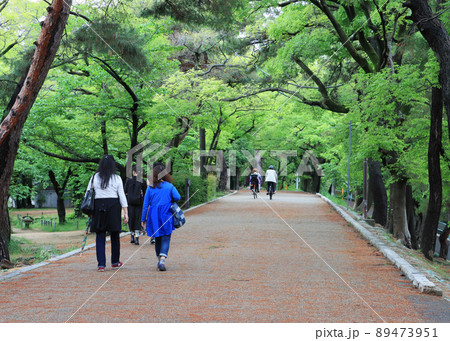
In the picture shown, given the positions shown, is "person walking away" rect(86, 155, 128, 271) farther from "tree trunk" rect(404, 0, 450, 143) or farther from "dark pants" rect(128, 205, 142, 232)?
"tree trunk" rect(404, 0, 450, 143)

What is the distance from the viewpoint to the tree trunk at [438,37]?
9.34 metres

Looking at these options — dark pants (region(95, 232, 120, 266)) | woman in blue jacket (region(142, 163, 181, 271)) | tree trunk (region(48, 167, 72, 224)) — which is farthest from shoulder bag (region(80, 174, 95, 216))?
tree trunk (region(48, 167, 72, 224))

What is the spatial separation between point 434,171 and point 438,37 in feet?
16.5

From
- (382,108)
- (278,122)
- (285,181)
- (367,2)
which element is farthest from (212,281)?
(285,181)

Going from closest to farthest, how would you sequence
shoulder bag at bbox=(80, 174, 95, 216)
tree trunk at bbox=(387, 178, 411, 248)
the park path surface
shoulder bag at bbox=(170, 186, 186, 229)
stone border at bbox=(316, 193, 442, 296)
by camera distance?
the park path surface, stone border at bbox=(316, 193, 442, 296), shoulder bag at bbox=(80, 174, 95, 216), shoulder bag at bbox=(170, 186, 186, 229), tree trunk at bbox=(387, 178, 411, 248)

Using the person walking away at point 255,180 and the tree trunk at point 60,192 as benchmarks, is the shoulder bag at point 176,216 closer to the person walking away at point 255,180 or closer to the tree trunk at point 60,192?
the person walking away at point 255,180

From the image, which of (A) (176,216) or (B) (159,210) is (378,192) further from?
(B) (159,210)

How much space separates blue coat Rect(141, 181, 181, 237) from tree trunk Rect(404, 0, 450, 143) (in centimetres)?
536

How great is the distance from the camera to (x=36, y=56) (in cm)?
912

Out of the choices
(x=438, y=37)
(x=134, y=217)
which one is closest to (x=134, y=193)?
(x=134, y=217)

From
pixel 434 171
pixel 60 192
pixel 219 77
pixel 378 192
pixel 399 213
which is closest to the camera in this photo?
pixel 434 171

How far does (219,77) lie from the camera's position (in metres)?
27.5

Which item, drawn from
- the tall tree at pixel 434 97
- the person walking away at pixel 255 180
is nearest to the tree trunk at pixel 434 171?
the tall tree at pixel 434 97

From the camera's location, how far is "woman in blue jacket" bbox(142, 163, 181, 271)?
8.01 m
